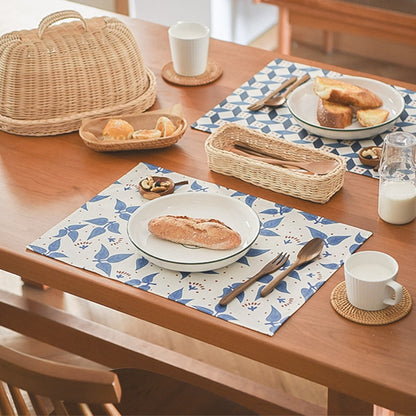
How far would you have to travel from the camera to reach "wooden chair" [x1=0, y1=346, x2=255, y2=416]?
91 centimetres

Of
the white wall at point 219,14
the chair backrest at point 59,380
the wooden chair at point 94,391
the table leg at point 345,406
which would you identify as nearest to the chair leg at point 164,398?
the wooden chair at point 94,391

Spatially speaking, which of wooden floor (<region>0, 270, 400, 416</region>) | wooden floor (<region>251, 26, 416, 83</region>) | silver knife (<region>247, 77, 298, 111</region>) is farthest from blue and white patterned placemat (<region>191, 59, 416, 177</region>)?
wooden floor (<region>251, 26, 416, 83</region>)

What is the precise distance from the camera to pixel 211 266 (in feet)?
4.12

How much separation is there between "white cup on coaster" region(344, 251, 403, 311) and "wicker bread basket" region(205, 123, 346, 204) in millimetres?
256

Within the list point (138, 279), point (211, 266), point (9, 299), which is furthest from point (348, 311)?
point (9, 299)

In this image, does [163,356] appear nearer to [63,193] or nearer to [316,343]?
[63,193]

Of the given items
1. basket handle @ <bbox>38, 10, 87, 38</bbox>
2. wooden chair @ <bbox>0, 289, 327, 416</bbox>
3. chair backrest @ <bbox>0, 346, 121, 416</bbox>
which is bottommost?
wooden chair @ <bbox>0, 289, 327, 416</bbox>

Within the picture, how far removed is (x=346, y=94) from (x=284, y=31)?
1.85 metres

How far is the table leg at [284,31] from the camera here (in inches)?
132

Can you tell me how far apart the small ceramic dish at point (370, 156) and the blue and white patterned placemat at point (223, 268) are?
21cm

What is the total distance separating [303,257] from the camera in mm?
1274

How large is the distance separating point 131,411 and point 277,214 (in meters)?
0.43

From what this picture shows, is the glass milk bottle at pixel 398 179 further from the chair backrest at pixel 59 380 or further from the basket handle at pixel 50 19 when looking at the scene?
the basket handle at pixel 50 19

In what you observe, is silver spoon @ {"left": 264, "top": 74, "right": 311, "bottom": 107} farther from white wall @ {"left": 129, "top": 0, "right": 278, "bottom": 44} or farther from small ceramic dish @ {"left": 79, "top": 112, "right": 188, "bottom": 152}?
white wall @ {"left": 129, "top": 0, "right": 278, "bottom": 44}
